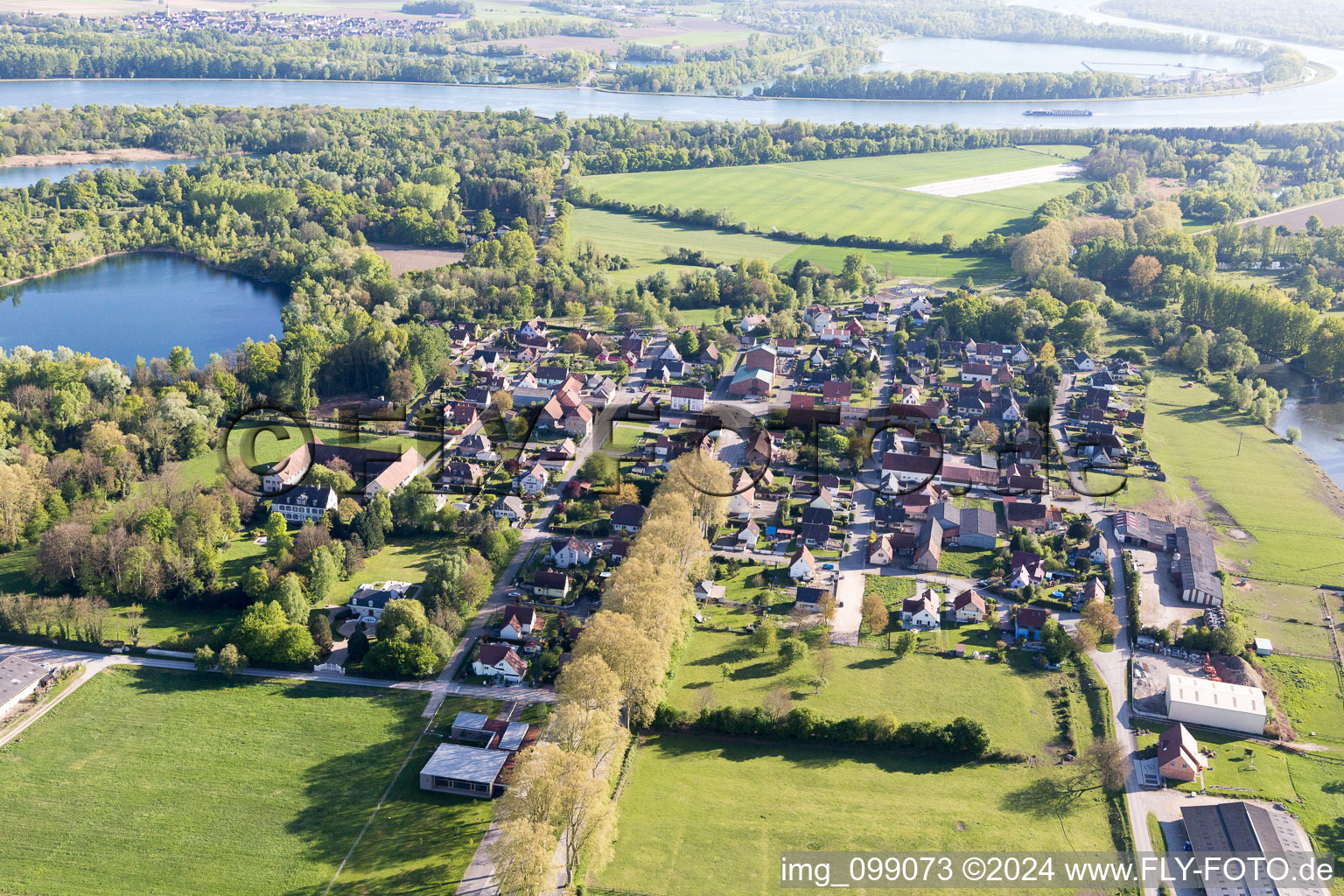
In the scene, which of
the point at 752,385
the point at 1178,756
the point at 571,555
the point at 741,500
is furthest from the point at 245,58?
the point at 1178,756

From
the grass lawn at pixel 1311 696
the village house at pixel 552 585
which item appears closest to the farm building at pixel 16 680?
the village house at pixel 552 585

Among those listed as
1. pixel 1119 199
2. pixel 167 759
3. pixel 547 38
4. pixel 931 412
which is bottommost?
pixel 167 759

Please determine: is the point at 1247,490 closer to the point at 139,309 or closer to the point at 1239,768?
the point at 1239,768

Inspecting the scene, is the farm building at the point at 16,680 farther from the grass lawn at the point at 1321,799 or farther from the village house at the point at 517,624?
the grass lawn at the point at 1321,799

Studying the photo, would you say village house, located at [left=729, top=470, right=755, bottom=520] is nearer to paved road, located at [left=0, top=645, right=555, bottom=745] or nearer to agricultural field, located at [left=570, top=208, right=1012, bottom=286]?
paved road, located at [left=0, top=645, right=555, bottom=745]

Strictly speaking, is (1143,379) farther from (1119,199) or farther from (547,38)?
(547,38)

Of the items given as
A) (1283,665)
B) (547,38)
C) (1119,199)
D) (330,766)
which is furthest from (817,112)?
(330,766)

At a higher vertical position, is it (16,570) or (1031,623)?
(1031,623)
